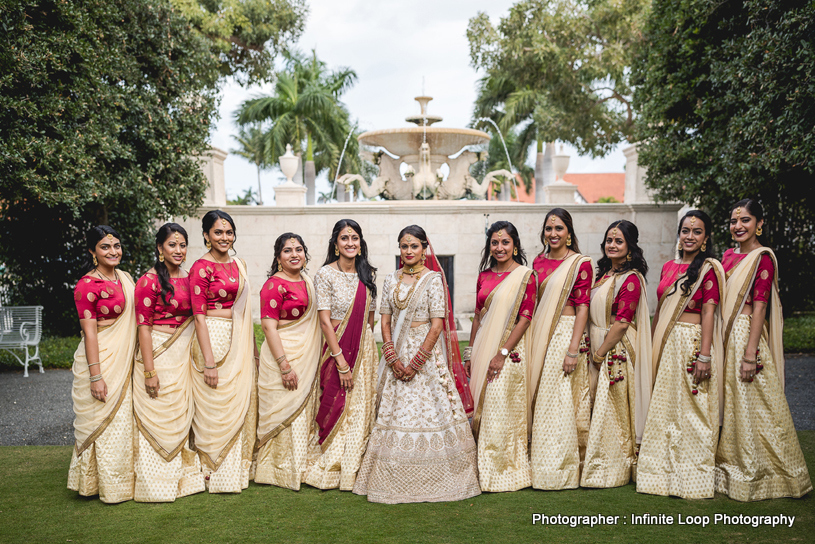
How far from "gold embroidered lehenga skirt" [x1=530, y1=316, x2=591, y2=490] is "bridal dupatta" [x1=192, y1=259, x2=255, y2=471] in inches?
79.4

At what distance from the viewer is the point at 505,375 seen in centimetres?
406

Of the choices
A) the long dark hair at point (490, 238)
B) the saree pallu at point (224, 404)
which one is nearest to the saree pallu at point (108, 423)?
the saree pallu at point (224, 404)

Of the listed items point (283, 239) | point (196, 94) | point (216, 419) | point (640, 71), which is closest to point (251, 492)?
point (216, 419)

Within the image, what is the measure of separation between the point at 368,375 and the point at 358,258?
32.7 inches

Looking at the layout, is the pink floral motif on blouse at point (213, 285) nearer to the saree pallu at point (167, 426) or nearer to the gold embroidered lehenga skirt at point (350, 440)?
the saree pallu at point (167, 426)

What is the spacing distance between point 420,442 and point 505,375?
0.73 metres

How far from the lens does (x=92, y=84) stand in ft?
26.1

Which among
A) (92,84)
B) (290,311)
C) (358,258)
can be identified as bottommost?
(290,311)

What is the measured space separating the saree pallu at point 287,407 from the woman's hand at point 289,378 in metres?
0.04

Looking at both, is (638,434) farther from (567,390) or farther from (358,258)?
(358,258)

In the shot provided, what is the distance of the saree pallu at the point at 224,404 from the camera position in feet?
13.4

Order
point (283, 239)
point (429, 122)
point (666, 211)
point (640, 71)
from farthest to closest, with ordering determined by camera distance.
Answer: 1. point (429, 122)
2. point (666, 211)
3. point (640, 71)
4. point (283, 239)

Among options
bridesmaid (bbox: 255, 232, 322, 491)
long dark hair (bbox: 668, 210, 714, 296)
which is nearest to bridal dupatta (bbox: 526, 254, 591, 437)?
→ long dark hair (bbox: 668, 210, 714, 296)

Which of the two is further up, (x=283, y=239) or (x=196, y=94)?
(x=196, y=94)
